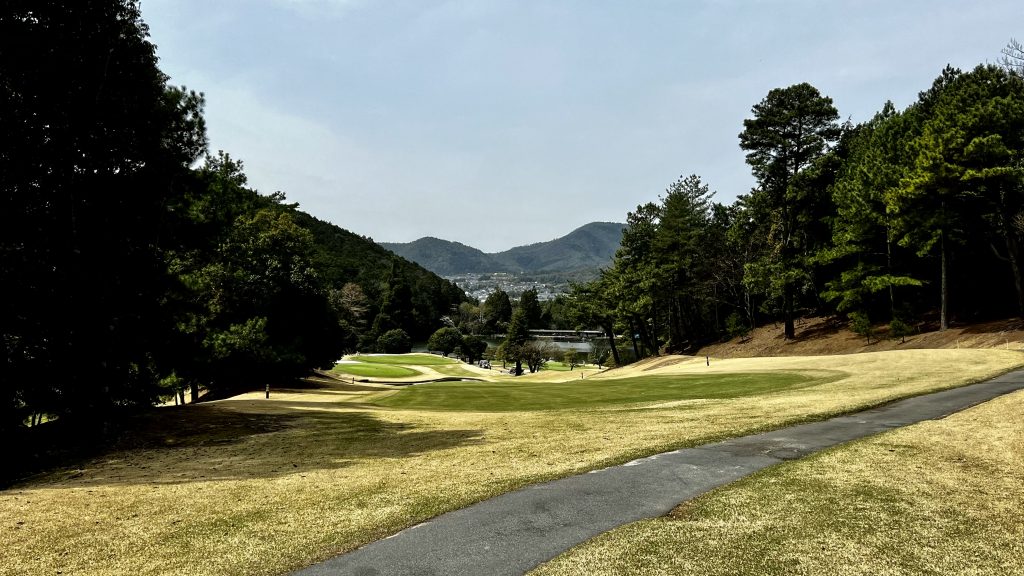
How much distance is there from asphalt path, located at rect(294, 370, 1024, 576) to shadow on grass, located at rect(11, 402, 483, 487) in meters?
5.02

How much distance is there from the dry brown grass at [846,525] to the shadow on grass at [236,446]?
7391mm

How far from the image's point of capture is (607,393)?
28.0 meters

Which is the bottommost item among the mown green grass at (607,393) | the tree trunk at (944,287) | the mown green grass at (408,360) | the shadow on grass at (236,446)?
the mown green grass at (408,360)

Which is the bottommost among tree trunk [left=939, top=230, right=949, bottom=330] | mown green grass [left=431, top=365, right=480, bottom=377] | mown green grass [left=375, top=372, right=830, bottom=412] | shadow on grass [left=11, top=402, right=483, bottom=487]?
mown green grass [left=431, top=365, right=480, bottom=377]

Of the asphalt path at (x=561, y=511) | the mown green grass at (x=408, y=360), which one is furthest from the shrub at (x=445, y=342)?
the asphalt path at (x=561, y=511)

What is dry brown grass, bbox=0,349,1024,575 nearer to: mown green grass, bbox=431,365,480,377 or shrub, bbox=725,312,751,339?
shrub, bbox=725,312,751,339

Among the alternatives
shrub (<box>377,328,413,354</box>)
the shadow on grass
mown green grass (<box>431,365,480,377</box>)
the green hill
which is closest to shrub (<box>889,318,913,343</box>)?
the shadow on grass

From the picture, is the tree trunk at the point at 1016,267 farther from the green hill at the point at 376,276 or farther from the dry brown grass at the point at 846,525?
the green hill at the point at 376,276

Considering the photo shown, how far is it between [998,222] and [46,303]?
50119mm

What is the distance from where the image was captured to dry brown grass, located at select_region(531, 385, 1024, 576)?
19.3 ft

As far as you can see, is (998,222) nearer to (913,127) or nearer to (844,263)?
(913,127)

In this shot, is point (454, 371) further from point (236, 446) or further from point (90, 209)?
point (90, 209)

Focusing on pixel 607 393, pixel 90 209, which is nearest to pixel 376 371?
pixel 607 393

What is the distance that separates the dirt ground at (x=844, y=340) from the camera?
32.7 m
